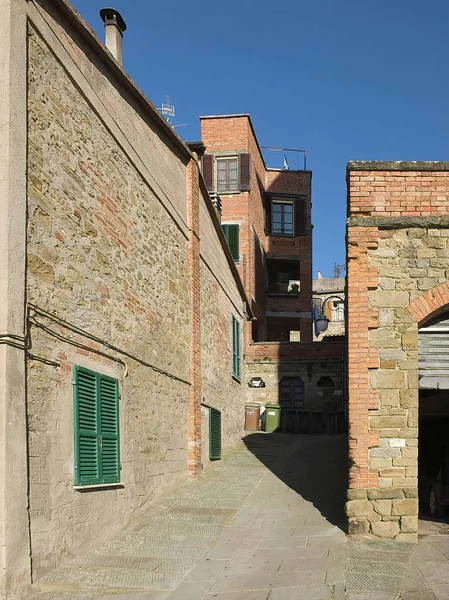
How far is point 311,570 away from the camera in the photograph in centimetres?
747

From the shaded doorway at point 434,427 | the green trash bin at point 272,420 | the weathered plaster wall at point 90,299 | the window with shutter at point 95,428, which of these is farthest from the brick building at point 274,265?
the window with shutter at point 95,428

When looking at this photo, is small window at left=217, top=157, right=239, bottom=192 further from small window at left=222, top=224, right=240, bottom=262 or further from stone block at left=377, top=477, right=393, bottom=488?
stone block at left=377, top=477, right=393, bottom=488

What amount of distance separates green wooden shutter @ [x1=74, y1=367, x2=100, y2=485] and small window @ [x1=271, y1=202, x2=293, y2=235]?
73.9 ft

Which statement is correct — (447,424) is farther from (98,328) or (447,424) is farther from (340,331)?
(340,331)

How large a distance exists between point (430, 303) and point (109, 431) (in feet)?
14.6

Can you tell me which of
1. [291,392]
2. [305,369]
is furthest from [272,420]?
[305,369]

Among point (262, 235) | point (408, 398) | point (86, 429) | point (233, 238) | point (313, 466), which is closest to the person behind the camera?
point (86, 429)

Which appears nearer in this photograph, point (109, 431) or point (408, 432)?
point (109, 431)

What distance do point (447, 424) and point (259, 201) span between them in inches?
675

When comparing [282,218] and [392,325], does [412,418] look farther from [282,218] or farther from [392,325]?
[282,218]

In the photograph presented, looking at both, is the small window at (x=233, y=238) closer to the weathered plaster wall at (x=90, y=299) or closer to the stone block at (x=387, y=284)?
the weathered plaster wall at (x=90, y=299)

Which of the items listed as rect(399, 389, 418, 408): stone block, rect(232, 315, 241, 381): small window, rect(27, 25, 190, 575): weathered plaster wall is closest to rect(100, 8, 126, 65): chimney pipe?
rect(27, 25, 190, 575): weathered plaster wall

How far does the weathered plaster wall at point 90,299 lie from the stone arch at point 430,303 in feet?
12.8

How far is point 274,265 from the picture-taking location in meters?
30.8
